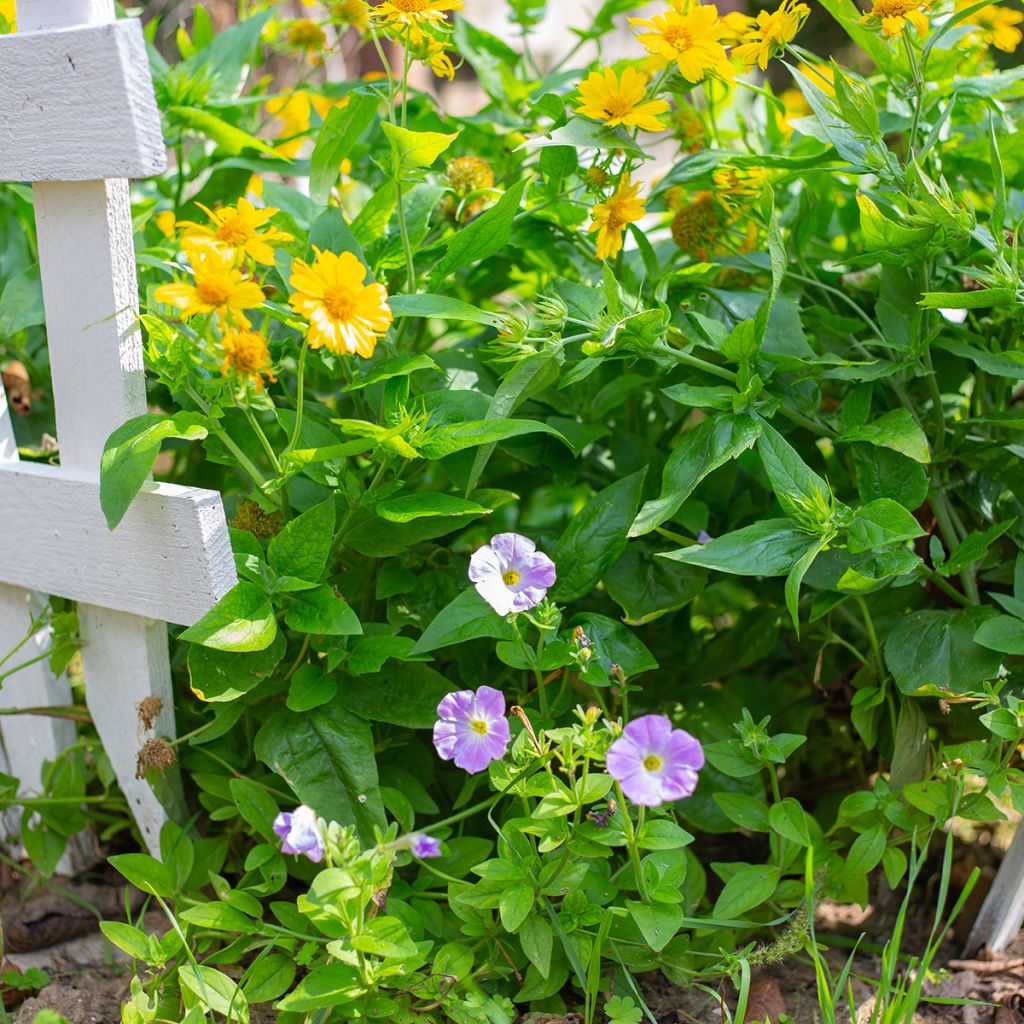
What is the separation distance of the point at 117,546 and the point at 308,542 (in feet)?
0.83

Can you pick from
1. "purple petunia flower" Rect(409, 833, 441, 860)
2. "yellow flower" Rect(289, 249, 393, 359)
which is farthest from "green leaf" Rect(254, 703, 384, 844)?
"yellow flower" Rect(289, 249, 393, 359)

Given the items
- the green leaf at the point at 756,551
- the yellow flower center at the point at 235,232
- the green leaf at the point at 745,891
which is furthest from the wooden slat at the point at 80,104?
the green leaf at the point at 745,891

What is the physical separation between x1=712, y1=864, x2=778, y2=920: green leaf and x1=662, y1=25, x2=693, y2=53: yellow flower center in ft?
2.96

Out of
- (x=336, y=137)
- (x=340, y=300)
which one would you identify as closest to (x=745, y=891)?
(x=340, y=300)

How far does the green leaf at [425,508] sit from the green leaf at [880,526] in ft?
1.23

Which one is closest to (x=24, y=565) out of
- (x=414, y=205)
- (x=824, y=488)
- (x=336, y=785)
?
(x=336, y=785)

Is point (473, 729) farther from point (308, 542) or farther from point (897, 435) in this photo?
point (897, 435)

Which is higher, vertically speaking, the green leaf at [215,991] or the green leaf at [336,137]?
the green leaf at [336,137]

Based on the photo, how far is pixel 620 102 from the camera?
3.86ft

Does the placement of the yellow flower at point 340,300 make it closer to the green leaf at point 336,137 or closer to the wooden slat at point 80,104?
the wooden slat at point 80,104

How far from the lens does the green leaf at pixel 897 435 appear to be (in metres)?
1.13

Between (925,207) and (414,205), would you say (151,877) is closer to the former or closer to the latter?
(414,205)

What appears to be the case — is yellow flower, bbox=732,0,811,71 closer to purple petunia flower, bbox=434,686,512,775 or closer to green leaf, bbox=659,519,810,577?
green leaf, bbox=659,519,810,577

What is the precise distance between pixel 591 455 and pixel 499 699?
65 centimetres
